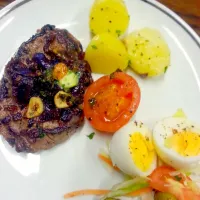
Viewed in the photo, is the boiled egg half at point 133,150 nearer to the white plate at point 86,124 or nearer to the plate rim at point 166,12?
the white plate at point 86,124

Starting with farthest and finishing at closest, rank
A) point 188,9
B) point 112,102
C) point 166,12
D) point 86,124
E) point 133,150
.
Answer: point 188,9, point 166,12, point 86,124, point 112,102, point 133,150

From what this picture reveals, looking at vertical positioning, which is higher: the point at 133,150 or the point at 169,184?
the point at 133,150

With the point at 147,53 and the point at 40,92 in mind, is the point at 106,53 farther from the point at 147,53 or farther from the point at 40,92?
the point at 40,92

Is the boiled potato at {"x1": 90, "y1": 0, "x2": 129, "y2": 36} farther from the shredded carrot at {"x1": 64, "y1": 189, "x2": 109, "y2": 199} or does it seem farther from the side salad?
the shredded carrot at {"x1": 64, "y1": 189, "x2": 109, "y2": 199}

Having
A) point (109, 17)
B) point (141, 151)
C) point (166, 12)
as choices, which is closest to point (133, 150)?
point (141, 151)

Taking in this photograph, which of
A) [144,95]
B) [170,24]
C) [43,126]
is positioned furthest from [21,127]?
[170,24]
